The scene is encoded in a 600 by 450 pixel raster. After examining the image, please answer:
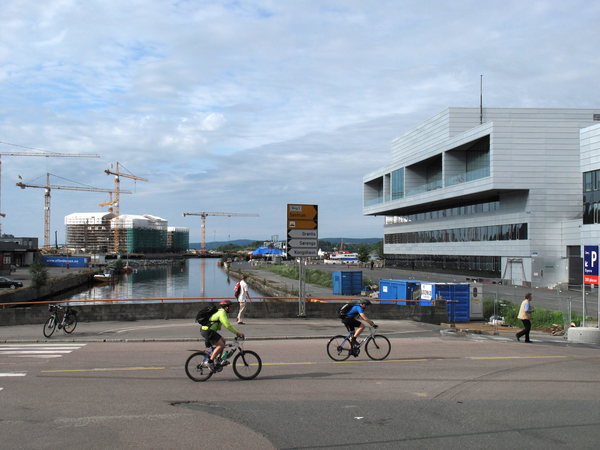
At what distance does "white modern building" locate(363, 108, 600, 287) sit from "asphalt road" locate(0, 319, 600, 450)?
111ft

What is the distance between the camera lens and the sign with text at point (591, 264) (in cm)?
1697

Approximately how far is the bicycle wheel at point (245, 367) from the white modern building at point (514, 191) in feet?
125

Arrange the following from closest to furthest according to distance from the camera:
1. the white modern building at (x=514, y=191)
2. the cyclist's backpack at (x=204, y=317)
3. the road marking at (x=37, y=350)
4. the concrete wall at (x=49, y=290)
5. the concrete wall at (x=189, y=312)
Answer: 1. the cyclist's backpack at (x=204, y=317)
2. the road marking at (x=37, y=350)
3. the concrete wall at (x=189, y=312)
4. the concrete wall at (x=49, y=290)
5. the white modern building at (x=514, y=191)

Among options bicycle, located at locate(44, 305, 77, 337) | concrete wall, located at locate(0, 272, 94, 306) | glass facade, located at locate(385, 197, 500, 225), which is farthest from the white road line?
glass facade, located at locate(385, 197, 500, 225)

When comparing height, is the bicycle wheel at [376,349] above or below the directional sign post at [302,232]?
below

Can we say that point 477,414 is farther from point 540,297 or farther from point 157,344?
point 540,297

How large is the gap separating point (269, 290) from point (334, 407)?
146ft

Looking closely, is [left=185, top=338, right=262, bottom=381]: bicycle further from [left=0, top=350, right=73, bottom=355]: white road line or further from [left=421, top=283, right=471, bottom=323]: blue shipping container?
[left=421, top=283, right=471, bottom=323]: blue shipping container

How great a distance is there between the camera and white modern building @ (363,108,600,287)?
147ft

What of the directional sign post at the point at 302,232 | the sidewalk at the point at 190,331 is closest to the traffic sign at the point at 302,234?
the directional sign post at the point at 302,232

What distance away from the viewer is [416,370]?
36.3ft

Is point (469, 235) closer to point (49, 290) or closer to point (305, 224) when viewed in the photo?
point (305, 224)

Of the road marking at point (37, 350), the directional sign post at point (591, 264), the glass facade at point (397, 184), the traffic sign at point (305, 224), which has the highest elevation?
the glass facade at point (397, 184)

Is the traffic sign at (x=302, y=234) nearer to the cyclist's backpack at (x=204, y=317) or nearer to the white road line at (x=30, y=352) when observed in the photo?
the white road line at (x=30, y=352)
